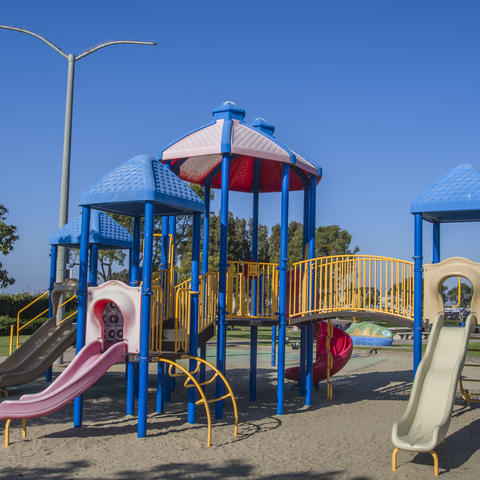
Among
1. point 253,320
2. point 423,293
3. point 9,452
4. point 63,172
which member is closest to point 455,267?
point 423,293

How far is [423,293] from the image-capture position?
11.9 m

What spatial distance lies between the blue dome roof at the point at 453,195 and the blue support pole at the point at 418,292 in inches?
12.6

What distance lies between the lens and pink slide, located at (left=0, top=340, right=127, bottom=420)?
9117mm

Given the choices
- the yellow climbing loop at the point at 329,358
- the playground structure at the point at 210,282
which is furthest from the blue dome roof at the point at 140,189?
the yellow climbing loop at the point at 329,358

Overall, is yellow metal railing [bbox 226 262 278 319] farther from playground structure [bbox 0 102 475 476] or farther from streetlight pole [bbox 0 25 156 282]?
streetlight pole [bbox 0 25 156 282]

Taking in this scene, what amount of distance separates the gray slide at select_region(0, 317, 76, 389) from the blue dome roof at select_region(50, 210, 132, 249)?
7.43 feet

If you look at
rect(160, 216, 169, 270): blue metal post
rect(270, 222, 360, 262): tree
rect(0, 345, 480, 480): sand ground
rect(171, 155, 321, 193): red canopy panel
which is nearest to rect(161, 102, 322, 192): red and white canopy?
rect(171, 155, 321, 193): red canopy panel

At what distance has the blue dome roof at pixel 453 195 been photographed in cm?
1166

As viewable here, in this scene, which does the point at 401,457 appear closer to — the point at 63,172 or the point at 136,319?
the point at 136,319

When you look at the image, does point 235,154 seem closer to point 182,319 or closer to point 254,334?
point 182,319

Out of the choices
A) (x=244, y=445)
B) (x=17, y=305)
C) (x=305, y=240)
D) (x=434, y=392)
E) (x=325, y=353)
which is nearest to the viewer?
(x=244, y=445)

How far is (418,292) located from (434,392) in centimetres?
266

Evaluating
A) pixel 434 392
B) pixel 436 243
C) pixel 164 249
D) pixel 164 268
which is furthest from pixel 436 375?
pixel 164 249

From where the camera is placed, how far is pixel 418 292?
1175cm
